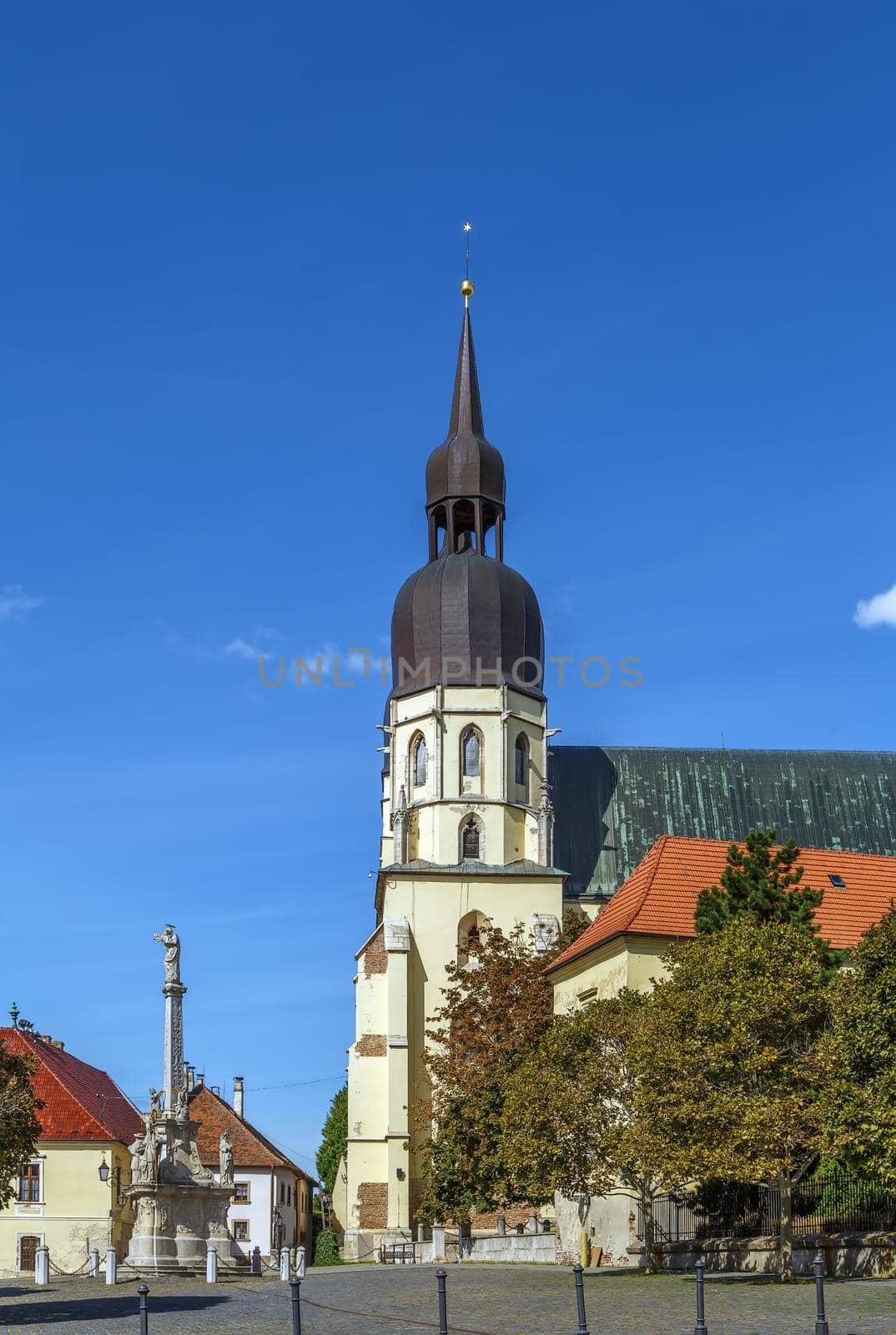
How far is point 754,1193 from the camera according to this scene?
30.2m

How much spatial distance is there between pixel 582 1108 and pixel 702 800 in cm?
3510

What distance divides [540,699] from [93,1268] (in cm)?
3055

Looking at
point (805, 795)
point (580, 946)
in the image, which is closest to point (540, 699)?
point (805, 795)

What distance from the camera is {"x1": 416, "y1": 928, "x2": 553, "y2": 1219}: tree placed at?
151ft

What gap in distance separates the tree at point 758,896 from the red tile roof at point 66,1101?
27.0 m

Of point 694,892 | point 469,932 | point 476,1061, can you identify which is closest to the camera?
point 694,892

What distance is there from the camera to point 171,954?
1540 inches

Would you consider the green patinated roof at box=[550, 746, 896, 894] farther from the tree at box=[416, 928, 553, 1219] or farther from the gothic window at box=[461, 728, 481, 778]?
the tree at box=[416, 928, 553, 1219]

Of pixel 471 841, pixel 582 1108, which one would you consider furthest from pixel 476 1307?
pixel 471 841

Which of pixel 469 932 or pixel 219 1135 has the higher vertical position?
pixel 469 932

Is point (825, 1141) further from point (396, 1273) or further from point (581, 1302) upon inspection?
point (396, 1273)

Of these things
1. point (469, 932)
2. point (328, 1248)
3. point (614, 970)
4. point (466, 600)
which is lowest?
point (328, 1248)

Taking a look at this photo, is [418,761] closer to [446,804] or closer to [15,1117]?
[446,804]

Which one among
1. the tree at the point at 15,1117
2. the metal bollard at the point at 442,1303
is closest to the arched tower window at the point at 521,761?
the tree at the point at 15,1117
